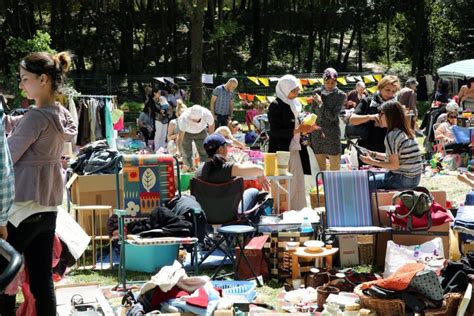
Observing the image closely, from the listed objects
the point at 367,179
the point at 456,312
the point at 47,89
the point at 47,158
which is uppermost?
the point at 47,89

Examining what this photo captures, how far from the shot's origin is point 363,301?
4.89 metres

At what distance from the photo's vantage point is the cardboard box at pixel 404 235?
20.0 ft

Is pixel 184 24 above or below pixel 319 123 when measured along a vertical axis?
above

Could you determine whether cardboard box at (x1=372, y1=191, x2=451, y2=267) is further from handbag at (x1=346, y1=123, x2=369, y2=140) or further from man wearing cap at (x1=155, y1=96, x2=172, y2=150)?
man wearing cap at (x1=155, y1=96, x2=172, y2=150)

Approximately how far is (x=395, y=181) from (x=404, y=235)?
0.69m

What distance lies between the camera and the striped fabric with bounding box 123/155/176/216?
6.48 meters

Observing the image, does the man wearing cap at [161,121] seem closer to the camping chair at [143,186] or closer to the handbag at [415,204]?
the camping chair at [143,186]

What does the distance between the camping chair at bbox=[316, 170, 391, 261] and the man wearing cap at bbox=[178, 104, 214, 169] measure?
366 cm

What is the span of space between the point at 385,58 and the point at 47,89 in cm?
3515

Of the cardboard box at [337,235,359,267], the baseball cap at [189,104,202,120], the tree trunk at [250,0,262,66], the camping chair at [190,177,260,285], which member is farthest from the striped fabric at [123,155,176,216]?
the tree trunk at [250,0,262,66]

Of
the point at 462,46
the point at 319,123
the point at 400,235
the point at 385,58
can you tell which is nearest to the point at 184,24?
the point at 385,58

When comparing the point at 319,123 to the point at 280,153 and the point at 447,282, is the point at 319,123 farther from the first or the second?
the point at 447,282

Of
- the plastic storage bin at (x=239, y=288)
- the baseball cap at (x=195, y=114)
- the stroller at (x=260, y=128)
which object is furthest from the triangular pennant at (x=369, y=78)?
the plastic storage bin at (x=239, y=288)

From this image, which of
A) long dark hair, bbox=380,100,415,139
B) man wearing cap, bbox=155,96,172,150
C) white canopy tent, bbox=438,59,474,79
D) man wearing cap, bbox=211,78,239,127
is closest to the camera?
long dark hair, bbox=380,100,415,139
